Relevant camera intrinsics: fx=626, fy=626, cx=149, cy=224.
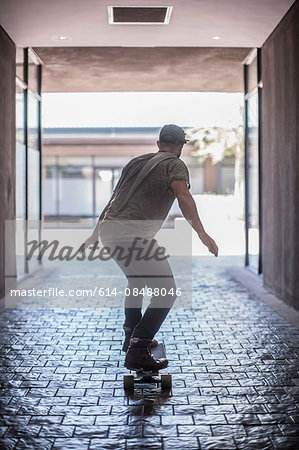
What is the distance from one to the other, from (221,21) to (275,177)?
1.97 m

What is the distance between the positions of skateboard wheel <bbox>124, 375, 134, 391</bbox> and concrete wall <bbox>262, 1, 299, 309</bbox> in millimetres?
3172

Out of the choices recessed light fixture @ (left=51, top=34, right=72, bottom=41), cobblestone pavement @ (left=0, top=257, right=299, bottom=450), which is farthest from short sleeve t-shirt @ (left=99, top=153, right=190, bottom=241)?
recessed light fixture @ (left=51, top=34, right=72, bottom=41)

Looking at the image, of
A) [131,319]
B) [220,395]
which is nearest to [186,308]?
[131,319]

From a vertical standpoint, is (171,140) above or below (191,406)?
above

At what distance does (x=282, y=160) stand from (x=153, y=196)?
3.63 m

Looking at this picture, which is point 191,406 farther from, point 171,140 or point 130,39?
point 130,39

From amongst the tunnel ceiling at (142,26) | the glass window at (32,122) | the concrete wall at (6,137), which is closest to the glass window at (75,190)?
the glass window at (32,122)

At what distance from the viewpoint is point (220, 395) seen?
12.8ft

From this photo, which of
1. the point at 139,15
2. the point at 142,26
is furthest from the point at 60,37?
the point at 139,15

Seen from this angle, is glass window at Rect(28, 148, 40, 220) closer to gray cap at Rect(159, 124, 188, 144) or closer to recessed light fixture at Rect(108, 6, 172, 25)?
recessed light fixture at Rect(108, 6, 172, 25)

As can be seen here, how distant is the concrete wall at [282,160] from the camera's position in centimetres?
675

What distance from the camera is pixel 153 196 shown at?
408 cm

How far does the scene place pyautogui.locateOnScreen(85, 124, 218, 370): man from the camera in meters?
3.99

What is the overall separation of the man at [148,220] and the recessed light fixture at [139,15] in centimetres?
335
